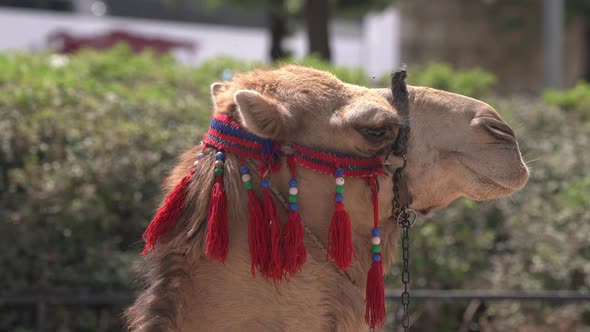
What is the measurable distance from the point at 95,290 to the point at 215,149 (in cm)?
310

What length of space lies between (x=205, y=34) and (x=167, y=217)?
2179 cm

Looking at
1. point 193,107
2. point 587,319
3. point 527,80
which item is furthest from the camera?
point 527,80

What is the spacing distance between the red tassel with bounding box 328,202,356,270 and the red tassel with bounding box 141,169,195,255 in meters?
0.58

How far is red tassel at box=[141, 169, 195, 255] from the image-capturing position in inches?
114

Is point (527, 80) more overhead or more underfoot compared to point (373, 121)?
more underfoot

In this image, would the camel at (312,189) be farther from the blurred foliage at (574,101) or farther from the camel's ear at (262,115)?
the blurred foliage at (574,101)

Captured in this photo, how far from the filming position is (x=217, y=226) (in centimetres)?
279

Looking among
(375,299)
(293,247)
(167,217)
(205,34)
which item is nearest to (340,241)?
(293,247)

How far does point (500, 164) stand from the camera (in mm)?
3021

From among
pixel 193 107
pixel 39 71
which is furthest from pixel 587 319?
pixel 39 71

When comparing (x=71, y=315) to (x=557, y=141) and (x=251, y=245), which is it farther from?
(x=557, y=141)

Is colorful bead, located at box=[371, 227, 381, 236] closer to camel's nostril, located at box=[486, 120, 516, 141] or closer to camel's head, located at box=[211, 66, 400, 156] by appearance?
camel's head, located at box=[211, 66, 400, 156]

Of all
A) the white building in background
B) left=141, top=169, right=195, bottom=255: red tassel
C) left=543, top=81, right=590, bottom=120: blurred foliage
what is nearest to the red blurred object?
the white building in background

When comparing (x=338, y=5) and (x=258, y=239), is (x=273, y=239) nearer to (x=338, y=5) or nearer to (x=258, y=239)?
(x=258, y=239)
